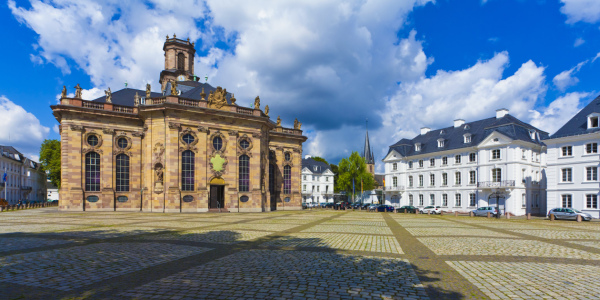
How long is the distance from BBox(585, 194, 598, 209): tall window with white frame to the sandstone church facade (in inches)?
1394

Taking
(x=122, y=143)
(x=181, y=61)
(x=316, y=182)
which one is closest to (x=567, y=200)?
(x=122, y=143)

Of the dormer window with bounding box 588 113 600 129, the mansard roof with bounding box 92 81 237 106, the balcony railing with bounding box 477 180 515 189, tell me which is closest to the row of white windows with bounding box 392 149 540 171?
the balcony railing with bounding box 477 180 515 189

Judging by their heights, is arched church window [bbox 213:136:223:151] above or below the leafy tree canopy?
above

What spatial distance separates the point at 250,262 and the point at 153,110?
31.3 meters

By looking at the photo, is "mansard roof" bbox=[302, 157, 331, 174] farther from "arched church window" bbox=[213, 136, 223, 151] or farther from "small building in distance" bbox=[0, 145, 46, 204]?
"small building in distance" bbox=[0, 145, 46, 204]

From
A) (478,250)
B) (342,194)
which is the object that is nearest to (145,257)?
(478,250)

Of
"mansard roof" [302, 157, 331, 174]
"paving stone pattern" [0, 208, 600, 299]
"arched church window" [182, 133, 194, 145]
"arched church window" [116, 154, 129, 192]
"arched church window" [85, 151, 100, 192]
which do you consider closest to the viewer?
"paving stone pattern" [0, 208, 600, 299]

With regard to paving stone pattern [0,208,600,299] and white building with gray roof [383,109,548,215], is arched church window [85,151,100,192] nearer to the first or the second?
paving stone pattern [0,208,600,299]

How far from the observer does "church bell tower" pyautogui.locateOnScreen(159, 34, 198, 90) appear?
56.0 meters

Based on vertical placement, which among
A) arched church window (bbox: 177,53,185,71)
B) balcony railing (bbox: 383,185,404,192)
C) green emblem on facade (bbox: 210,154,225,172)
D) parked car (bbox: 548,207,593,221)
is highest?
arched church window (bbox: 177,53,185,71)

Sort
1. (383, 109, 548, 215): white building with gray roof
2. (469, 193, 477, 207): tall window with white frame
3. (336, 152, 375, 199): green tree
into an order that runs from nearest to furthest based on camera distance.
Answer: (383, 109, 548, 215): white building with gray roof < (469, 193, 477, 207): tall window with white frame < (336, 152, 375, 199): green tree

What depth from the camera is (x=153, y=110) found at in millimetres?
36312

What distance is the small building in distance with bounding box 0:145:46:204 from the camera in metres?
73.1

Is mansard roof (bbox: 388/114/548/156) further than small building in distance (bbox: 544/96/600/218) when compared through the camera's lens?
Yes
